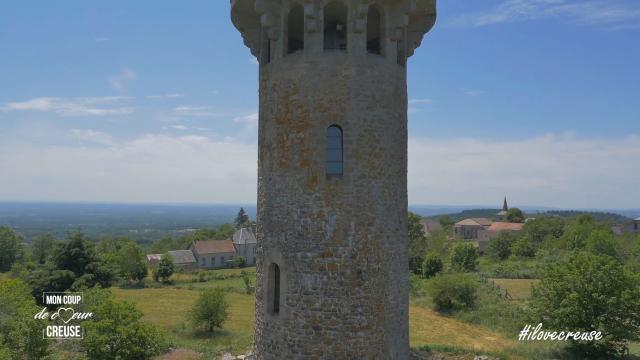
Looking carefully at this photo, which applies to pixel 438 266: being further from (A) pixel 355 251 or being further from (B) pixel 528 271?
(A) pixel 355 251

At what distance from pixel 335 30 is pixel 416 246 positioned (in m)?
52.7

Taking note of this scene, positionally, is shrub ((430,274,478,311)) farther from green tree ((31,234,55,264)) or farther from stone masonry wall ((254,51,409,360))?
green tree ((31,234,55,264))

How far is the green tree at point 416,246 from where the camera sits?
200 ft

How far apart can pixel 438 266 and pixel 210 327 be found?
30.8 meters

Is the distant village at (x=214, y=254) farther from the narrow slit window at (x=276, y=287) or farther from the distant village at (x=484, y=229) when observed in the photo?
the narrow slit window at (x=276, y=287)

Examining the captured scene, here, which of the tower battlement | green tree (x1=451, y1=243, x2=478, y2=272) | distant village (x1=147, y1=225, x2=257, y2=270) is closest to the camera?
the tower battlement

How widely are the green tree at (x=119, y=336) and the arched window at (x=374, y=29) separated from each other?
48.6 feet

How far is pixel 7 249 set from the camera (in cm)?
7000

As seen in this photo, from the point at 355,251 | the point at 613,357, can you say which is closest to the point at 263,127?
the point at 355,251

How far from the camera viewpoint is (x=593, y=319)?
22750 mm

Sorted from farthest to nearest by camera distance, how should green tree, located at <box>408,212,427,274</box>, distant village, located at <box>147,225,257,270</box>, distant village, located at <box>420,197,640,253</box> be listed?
distant village, located at <box>420,197,640,253</box> < distant village, located at <box>147,225,257,270</box> < green tree, located at <box>408,212,427,274</box>

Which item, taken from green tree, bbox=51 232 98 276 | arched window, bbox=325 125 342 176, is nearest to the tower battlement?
arched window, bbox=325 125 342 176

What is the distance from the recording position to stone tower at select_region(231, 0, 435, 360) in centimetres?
1052

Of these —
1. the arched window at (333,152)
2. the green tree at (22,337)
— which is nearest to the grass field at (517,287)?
the arched window at (333,152)
